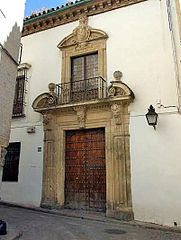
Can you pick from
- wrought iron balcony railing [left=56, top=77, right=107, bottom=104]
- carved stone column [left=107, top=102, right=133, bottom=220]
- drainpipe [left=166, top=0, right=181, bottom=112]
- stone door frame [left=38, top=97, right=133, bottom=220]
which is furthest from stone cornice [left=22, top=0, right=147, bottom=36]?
carved stone column [left=107, top=102, right=133, bottom=220]

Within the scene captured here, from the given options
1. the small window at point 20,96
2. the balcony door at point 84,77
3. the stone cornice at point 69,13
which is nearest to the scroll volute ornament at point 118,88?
the balcony door at point 84,77

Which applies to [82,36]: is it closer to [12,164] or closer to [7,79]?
[7,79]

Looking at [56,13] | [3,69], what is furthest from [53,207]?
[56,13]

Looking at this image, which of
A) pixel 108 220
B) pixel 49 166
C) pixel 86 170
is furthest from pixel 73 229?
pixel 49 166

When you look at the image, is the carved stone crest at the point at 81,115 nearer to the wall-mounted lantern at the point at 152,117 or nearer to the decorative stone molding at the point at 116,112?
the decorative stone molding at the point at 116,112

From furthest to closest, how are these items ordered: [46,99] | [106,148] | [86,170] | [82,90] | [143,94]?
[46,99] < [82,90] < [86,170] < [106,148] < [143,94]

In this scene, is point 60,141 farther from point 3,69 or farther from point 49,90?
point 3,69

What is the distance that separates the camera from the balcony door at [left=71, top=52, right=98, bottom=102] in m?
7.77

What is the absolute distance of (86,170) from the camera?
7.35 m

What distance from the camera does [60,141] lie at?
7855 millimetres

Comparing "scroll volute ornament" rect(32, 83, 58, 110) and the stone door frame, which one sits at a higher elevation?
"scroll volute ornament" rect(32, 83, 58, 110)

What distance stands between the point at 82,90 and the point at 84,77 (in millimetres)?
559

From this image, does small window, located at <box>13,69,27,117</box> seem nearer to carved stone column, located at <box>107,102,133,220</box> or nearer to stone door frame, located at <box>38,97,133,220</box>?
stone door frame, located at <box>38,97,133,220</box>

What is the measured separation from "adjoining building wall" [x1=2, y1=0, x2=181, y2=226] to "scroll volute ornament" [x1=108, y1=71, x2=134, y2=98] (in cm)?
31
